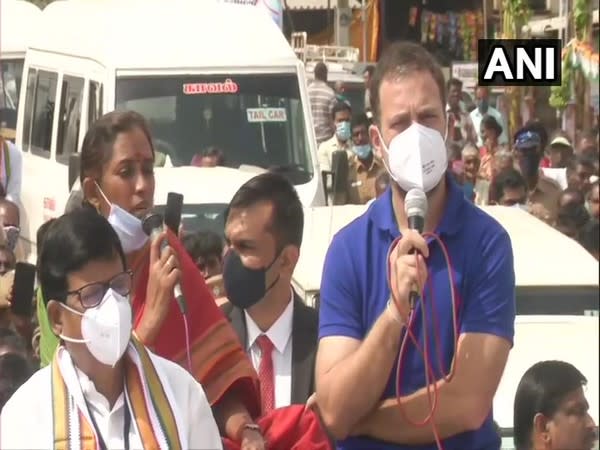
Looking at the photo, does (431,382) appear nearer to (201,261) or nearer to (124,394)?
(124,394)

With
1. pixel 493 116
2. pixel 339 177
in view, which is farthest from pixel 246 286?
pixel 493 116

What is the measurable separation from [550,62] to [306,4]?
42.4 ft

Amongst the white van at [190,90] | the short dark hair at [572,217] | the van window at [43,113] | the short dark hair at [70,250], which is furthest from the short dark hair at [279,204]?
the van window at [43,113]

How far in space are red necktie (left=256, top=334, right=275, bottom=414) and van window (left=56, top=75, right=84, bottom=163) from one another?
279 inches

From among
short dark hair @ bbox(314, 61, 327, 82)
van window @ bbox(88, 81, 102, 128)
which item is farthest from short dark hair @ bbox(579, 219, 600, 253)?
short dark hair @ bbox(314, 61, 327, 82)

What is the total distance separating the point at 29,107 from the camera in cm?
1265

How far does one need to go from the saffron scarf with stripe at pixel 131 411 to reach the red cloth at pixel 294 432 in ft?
1.11

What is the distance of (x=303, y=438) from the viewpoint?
3.65 metres

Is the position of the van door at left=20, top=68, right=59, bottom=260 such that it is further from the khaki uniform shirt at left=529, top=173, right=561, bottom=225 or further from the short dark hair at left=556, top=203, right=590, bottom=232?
the short dark hair at left=556, top=203, right=590, bottom=232

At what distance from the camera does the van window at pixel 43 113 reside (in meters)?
11.9

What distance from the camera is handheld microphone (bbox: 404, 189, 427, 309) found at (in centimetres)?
306

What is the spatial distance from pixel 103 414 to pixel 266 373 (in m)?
0.76

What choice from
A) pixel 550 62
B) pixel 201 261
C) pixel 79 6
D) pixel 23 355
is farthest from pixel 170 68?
pixel 550 62

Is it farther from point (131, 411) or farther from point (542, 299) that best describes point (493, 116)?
point (131, 411)
